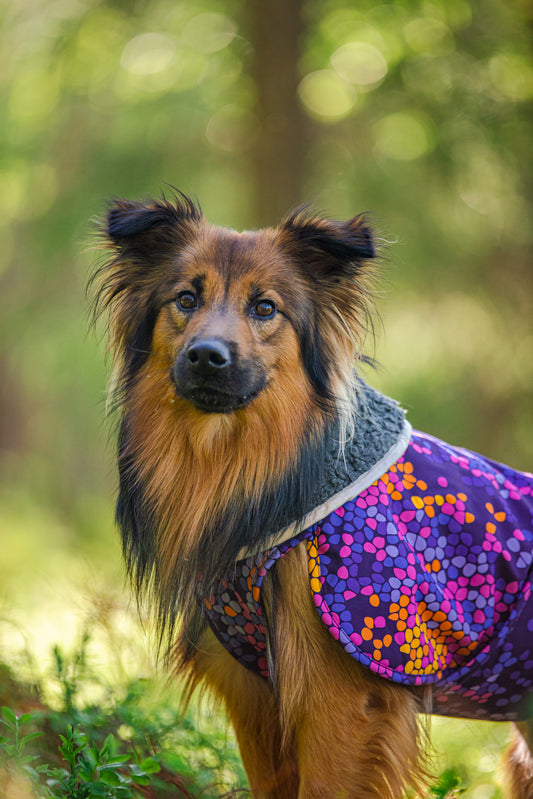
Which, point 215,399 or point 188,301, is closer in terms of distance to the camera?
point 215,399

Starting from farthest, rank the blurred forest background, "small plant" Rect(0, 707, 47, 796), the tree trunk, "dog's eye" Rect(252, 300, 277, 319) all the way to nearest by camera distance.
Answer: the blurred forest background → the tree trunk → "dog's eye" Rect(252, 300, 277, 319) → "small plant" Rect(0, 707, 47, 796)

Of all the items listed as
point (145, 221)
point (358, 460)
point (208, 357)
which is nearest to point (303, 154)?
point (145, 221)

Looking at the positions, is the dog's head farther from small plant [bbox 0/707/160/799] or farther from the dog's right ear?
Answer: small plant [bbox 0/707/160/799]

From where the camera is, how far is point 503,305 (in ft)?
27.3

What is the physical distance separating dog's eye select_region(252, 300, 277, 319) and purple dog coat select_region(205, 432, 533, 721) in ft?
2.35

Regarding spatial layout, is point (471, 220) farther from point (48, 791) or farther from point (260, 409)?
point (48, 791)

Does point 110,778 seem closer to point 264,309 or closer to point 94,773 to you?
point 94,773

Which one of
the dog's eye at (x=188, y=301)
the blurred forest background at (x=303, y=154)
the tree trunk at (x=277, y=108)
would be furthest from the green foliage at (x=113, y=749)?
the tree trunk at (x=277, y=108)

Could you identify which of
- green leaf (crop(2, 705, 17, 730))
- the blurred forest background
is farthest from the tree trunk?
green leaf (crop(2, 705, 17, 730))

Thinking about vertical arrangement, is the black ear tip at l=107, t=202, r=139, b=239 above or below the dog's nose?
above

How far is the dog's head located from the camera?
2.81 m

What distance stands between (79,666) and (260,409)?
146 centimetres

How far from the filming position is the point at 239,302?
9.58 feet

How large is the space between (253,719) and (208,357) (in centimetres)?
144
